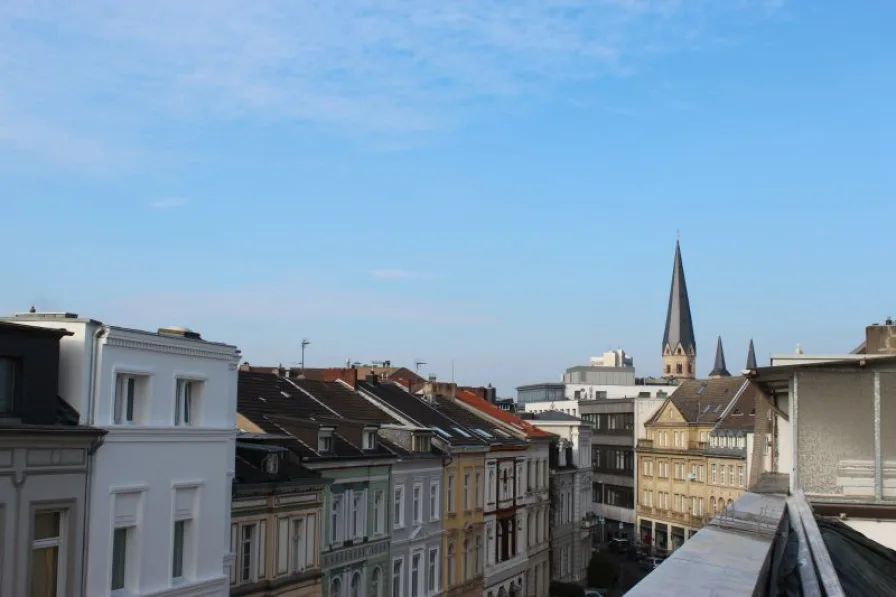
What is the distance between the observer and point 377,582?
38.6 m

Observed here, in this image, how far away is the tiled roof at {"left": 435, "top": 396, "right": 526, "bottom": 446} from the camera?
53.5 meters

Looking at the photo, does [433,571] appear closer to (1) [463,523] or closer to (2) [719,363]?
(1) [463,523]

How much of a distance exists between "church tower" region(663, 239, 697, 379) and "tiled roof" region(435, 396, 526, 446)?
378 ft

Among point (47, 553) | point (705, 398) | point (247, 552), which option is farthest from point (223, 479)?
point (705, 398)

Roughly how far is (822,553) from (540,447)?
54601 mm

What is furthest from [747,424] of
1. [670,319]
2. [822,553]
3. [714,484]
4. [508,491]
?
[670,319]

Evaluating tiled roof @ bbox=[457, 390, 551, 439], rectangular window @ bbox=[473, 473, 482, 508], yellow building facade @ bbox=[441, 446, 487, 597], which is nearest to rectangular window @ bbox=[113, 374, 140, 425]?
yellow building facade @ bbox=[441, 446, 487, 597]

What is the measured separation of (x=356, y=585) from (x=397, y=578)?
12.9 feet

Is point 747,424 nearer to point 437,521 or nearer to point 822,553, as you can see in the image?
point 437,521

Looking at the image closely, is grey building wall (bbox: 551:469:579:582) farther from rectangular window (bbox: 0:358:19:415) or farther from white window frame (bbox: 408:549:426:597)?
rectangular window (bbox: 0:358:19:415)

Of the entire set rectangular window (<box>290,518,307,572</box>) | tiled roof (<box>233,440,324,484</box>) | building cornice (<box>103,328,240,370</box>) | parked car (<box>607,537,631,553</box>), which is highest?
building cornice (<box>103,328,240,370</box>)

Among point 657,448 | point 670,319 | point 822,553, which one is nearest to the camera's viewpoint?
point 822,553

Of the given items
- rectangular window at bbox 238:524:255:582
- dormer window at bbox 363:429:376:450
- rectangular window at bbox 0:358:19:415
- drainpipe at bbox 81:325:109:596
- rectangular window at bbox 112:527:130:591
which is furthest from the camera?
dormer window at bbox 363:429:376:450

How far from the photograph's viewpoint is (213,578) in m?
24.3
